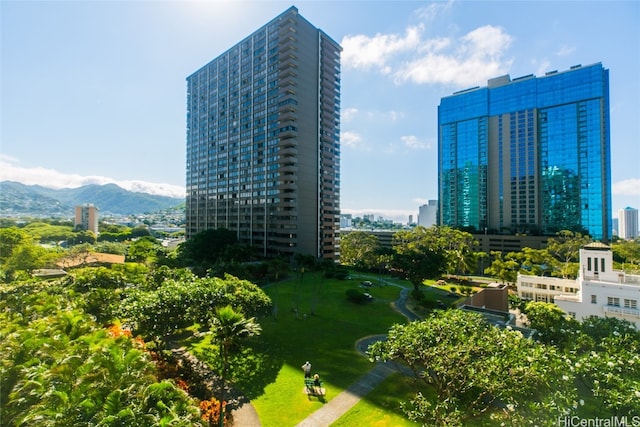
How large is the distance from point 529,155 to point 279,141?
9398 cm

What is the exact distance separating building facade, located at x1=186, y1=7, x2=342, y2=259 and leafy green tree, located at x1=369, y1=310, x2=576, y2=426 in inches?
2758

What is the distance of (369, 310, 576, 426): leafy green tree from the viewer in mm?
12094

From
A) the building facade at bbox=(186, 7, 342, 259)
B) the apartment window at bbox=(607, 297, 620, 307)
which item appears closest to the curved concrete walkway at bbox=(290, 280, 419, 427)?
the apartment window at bbox=(607, 297, 620, 307)

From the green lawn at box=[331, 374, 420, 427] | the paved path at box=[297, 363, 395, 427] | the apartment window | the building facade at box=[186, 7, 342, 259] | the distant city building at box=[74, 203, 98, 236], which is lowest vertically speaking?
the paved path at box=[297, 363, 395, 427]

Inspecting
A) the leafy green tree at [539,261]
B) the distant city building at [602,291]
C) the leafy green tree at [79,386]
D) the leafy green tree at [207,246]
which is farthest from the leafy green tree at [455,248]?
the leafy green tree at [79,386]

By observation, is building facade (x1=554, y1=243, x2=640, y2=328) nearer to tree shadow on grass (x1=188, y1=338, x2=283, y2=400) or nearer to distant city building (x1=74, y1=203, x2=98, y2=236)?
tree shadow on grass (x1=188, y1=338, x2=283, y2=400)

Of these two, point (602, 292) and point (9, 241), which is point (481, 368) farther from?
point (9, 241)

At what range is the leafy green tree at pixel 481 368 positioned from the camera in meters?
12.1

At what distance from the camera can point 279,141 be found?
87.8m

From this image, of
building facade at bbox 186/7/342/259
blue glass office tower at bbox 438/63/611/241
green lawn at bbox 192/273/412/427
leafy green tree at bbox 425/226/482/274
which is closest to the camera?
green lawn at bbox 192/273/412/427

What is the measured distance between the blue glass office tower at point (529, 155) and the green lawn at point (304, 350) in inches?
3582

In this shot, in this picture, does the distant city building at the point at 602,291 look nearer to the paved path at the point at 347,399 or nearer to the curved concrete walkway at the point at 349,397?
the curved concrete walkway at the point at 349,397

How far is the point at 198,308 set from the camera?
24562 millimetres

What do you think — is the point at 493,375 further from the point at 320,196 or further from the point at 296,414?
the point at 320,196
